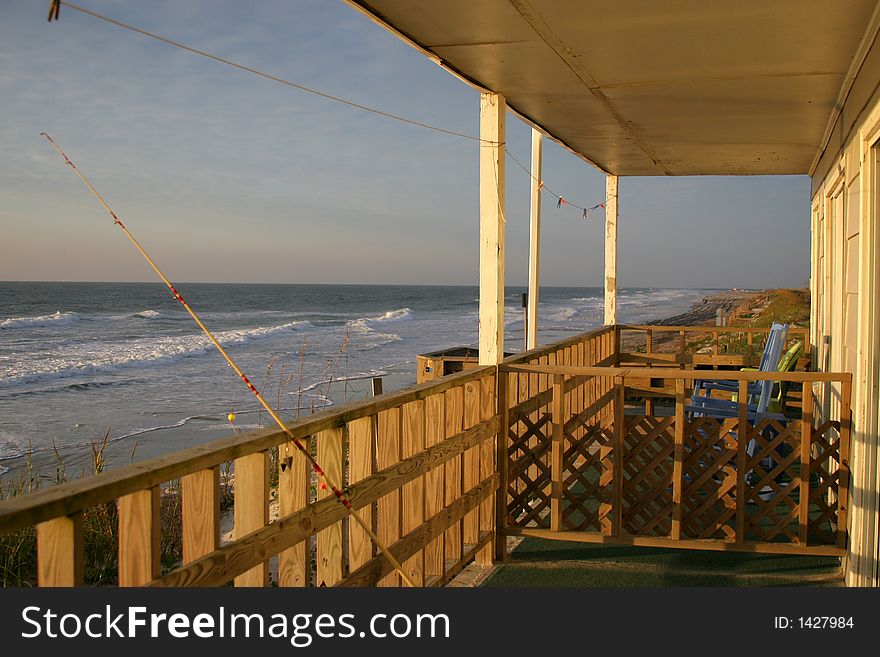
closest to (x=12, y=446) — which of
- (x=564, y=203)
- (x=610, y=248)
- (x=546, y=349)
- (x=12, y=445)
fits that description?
(x=12, y=445)

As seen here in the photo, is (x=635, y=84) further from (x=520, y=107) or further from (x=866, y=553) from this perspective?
(x=866, y=553)

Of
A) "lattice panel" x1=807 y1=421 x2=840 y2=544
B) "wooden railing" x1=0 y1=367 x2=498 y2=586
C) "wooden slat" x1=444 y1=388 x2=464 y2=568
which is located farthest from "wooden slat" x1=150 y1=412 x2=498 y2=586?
"lattice panel" x1=807 y1=421 x2=840 y2=544

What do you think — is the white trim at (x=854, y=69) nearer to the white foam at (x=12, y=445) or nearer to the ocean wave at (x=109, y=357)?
the white foam at (x=12, y=445)

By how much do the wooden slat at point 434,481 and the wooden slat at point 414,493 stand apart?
0.06 meters

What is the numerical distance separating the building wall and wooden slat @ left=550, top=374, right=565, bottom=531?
138 centimetres

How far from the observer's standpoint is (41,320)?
31703 mm

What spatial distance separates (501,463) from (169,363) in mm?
18051

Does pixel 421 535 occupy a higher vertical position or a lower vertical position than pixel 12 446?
higher

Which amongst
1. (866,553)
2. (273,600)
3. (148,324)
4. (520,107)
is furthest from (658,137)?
(148,324)

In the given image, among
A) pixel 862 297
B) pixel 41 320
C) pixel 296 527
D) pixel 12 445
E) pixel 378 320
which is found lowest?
pixel 12 445

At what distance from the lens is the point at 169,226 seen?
29000mm

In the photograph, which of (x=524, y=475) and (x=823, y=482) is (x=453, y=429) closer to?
(x=524, y=475)

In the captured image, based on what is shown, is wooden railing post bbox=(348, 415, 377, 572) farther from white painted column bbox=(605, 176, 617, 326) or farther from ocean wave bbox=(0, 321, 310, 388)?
ocean wave bbox=(0, 321, 310, 388)

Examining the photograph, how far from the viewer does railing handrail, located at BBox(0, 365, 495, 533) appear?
1414 mm
